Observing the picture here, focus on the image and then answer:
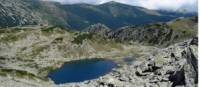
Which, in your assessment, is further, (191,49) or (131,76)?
(131,76)

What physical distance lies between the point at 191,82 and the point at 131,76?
685 inches

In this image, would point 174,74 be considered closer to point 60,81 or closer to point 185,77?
point 185,77

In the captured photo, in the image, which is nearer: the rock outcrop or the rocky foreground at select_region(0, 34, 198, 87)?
the rocky foreground at select_region(0, 34, 198, 87)

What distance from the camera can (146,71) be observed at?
6512 centimetres

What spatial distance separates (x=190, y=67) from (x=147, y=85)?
10.9 m

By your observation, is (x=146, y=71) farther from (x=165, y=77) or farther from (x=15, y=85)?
(x=15, y=85)

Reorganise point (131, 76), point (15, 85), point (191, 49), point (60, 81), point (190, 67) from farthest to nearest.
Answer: point (60, 81)
point (15, 85)
point (131, 76)
point (190, 67)
point (191, 49)

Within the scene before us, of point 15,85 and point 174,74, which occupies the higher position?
point 174,74

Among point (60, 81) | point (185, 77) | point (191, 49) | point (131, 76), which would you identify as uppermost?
point (191, 49)

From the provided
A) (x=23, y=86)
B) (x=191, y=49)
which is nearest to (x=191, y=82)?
(x=191, y=49)

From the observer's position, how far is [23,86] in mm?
81188

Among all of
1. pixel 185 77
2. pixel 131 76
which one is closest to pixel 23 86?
pixel 131 76

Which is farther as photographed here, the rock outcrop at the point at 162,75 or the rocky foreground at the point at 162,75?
the rock outcrop at the point at 162,75

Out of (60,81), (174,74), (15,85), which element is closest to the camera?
(174,74)
